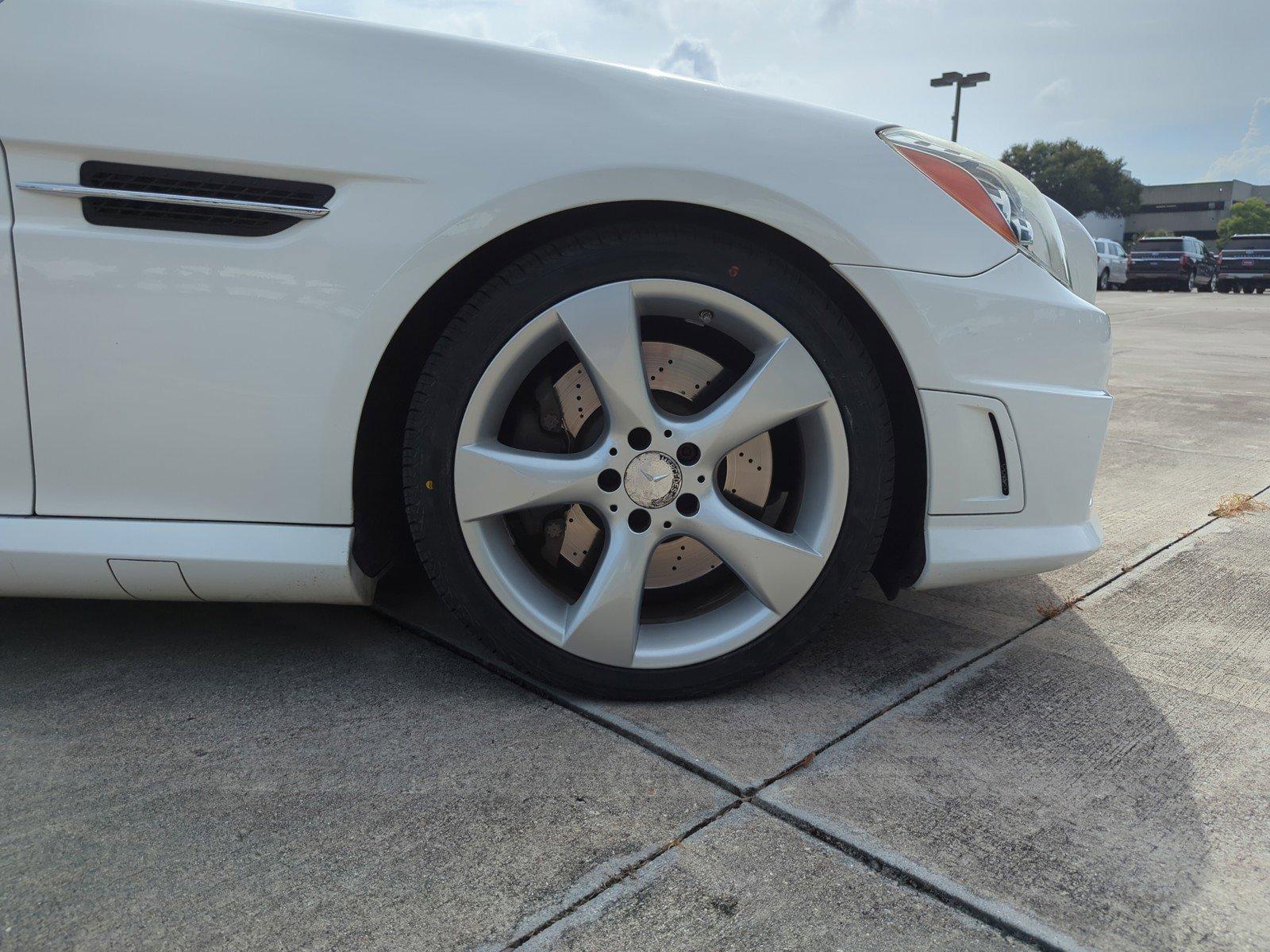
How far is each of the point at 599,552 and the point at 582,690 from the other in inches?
11.3

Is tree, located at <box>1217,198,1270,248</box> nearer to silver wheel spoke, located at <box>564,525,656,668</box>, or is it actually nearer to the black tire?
the black tire

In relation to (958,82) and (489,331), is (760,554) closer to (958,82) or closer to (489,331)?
(489,331)

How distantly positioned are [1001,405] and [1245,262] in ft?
96.8

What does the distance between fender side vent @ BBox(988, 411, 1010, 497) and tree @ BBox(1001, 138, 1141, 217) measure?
222 feet

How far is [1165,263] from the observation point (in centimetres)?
2583

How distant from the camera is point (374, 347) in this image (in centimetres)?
178

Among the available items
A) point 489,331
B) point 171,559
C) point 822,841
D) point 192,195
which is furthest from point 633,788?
point 192,195

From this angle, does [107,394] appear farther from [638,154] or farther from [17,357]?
[638,154]

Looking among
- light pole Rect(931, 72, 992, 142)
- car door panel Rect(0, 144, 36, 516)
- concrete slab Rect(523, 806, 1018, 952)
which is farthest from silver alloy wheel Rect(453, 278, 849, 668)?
light pole Rect(931, 72, 992, 142)

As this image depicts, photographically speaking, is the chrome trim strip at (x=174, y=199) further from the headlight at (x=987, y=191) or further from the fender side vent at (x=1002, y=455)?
the fender side vent at (x=1002, y=455)

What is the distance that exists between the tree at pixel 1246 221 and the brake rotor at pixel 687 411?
2951 inches

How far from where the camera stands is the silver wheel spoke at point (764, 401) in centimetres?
182

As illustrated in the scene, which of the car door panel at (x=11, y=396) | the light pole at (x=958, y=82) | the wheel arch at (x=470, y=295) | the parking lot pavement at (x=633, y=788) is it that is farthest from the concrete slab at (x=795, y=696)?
the light pole at (x=958, y=82)

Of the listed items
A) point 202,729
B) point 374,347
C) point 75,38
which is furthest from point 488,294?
point 202,729
